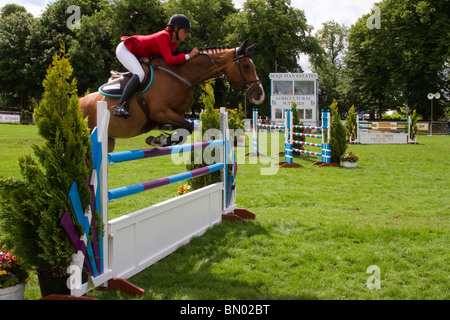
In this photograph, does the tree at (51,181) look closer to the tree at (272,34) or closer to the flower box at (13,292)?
the flower box at (13,292)

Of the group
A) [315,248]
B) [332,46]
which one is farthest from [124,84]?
[332,46]

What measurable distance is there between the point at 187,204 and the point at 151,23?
22.4 meters

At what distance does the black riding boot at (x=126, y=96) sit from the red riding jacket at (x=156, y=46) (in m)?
0.30

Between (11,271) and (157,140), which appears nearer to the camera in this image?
(11,271)

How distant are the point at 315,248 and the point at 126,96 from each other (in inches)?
89.0

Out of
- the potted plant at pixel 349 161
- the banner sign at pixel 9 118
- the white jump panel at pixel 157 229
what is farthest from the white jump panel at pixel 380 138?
the banner sign at pixel 9 118

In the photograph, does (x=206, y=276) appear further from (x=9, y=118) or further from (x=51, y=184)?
(x=9, y=118)

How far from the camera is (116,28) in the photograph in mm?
25812

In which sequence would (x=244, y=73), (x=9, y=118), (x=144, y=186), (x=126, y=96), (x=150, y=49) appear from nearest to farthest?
(x=144, y=186), (x=126, y=96), (x=150, y=49), (x=244, y=73), (x=9, y=118)

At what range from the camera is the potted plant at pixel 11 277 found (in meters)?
2.49

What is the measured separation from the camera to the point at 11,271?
2.55 m

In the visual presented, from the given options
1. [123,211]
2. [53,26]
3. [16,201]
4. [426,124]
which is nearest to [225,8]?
[53,26]
